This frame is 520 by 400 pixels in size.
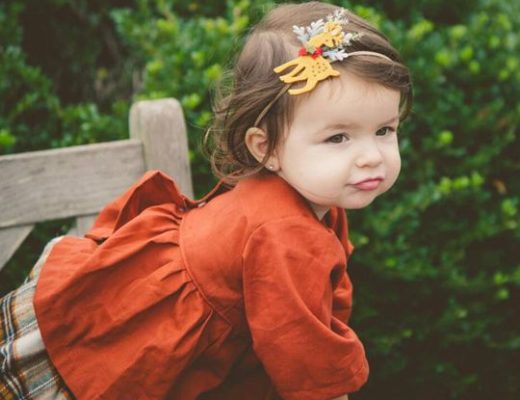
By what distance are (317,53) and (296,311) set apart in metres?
0.56

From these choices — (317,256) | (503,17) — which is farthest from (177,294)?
(503,17)

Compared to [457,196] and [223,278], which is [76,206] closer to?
[223,278]

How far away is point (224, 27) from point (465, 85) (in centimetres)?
102

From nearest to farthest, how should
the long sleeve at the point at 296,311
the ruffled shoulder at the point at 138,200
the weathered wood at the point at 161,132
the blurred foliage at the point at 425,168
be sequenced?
1. the long sleeve at the point at 296,311
2. the ruffled shoulder at the point at 138,200
3. the weathered wood at the point at 161,132
4. the blurred foliage at the point at 425,168

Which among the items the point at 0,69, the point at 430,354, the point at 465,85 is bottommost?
the point at 430,354

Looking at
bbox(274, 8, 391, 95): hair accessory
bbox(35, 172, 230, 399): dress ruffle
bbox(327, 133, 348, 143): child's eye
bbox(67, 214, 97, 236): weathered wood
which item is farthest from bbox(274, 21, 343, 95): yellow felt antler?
bbox(67, 214, 97, 236): weathered wood

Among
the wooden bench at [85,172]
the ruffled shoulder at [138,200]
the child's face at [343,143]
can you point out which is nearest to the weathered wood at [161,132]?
the wooden bench at [85,172]

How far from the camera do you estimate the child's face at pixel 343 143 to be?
1.59m

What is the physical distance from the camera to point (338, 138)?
163cm

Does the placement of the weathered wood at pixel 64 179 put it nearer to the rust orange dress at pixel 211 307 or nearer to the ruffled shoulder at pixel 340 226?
the rust orange dress at pixel 211 307

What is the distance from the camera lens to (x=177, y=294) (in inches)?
66.9

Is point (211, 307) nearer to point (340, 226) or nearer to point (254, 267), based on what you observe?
point (254, 267)

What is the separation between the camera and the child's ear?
1.73m

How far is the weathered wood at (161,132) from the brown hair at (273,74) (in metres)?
0.30
